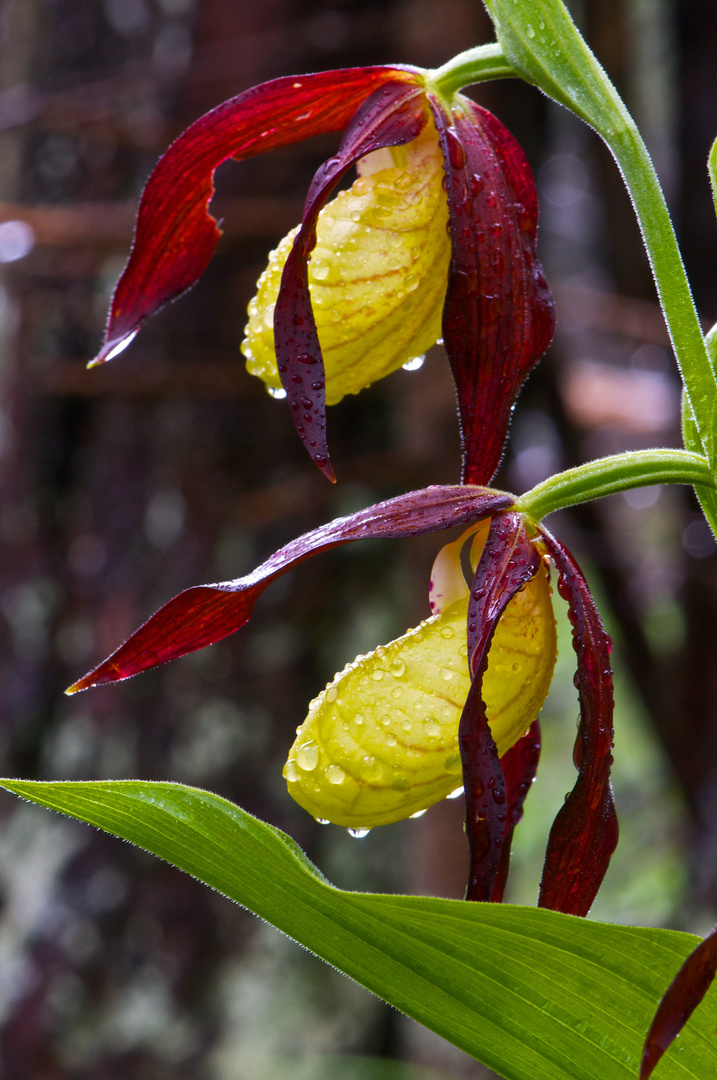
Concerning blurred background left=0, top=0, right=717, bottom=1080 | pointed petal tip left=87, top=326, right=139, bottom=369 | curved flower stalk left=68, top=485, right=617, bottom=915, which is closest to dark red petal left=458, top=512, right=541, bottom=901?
curved flower stalk left=68, top=485, right=617, bottom=915

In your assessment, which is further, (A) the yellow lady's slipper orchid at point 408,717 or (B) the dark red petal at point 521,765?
(B) the dark red petal at point 521,765

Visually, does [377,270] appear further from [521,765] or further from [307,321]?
[521,765]

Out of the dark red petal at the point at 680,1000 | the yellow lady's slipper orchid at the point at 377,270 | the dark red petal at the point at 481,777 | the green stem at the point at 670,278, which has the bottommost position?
the dark red petal at the point at 680,1000

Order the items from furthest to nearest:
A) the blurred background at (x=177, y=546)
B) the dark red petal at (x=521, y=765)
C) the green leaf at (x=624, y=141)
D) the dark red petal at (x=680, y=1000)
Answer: the blurred background at (x=177, y=546) < the dark red petal at (x=521, y=765) < the green leaf at (x=624, y=141) < the dark red petal at (x=680, y=1000)

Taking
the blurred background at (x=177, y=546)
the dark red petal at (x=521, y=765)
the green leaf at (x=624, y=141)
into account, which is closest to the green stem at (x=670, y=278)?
the green leaf at (x=624, y=141)

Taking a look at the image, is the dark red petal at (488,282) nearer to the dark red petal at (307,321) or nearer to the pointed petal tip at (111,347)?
the dark red petal at (307,321)

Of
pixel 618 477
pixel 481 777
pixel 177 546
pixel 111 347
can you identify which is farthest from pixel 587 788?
pixel 177 546

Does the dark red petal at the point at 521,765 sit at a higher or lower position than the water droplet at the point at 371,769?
lower

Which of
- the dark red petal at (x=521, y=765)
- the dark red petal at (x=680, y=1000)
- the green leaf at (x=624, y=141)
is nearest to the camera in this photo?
the dark red petal at (x=680, y=1000)
